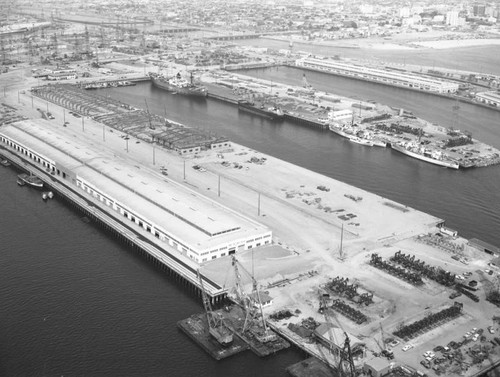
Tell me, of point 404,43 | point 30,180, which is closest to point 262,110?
point 30,180

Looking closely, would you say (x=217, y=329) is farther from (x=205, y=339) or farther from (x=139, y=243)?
(x=139, y=243)

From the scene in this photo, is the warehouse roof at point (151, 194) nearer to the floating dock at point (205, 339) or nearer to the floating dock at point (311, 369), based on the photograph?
the floating dock at point (205, 339)

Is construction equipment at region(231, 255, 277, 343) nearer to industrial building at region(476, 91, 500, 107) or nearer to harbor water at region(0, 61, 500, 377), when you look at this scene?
harbor water at region(0, 61, 500, 377)

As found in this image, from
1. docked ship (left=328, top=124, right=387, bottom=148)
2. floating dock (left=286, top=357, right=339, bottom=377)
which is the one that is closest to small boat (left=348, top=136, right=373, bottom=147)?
docked ship (left=328, top=124, right=387, bottom=148)

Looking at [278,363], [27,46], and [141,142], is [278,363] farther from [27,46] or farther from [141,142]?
[27,46]

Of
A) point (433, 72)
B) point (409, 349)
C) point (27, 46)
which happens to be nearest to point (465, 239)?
point (409, 349)

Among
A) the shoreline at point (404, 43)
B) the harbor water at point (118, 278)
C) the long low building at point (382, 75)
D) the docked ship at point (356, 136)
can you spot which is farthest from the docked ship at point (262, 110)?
the shoreline at point (404, 43)
